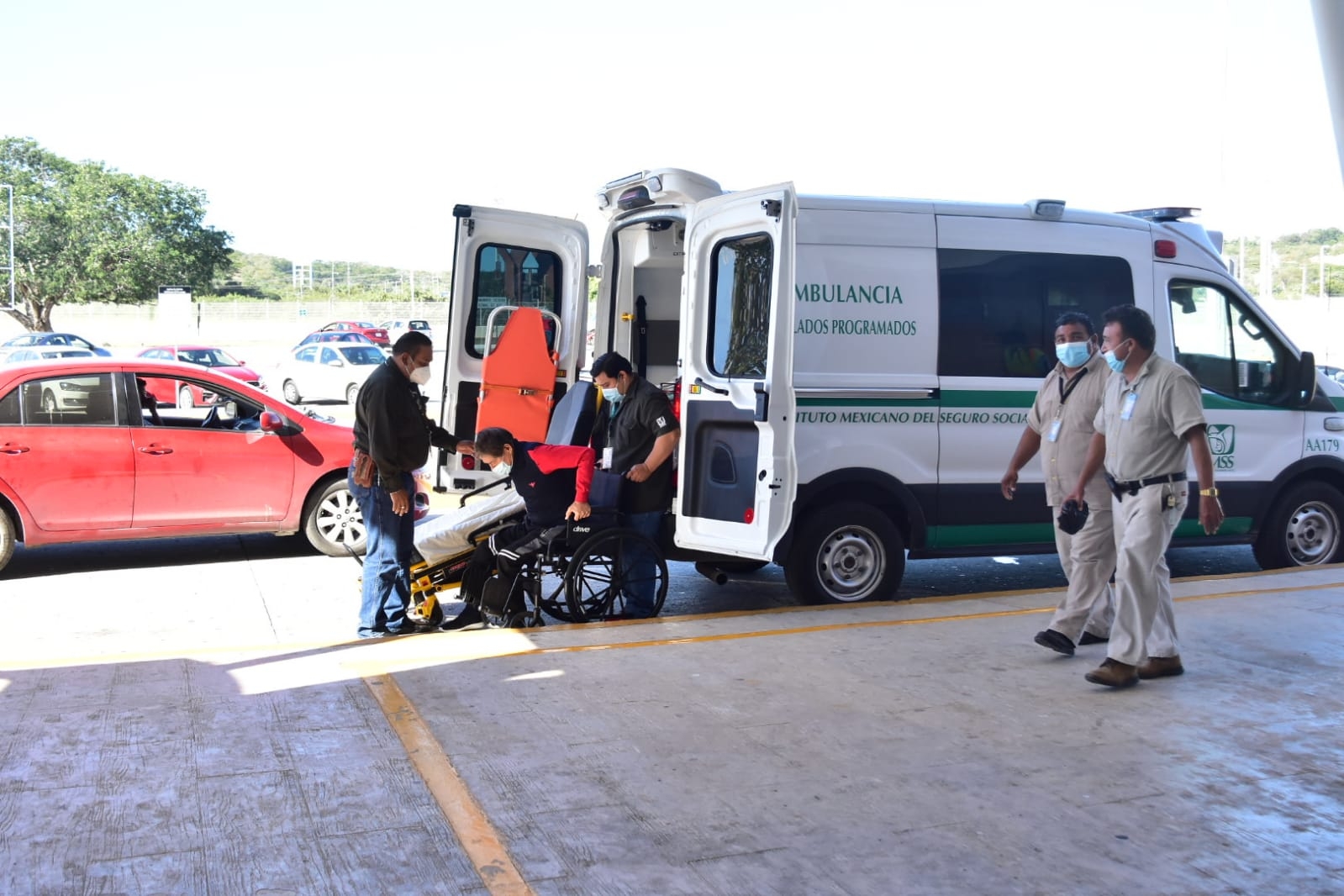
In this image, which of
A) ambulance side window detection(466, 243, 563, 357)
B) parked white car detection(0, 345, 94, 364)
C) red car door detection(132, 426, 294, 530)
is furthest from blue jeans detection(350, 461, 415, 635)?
parked white car detection(0, 345, 94, 364)

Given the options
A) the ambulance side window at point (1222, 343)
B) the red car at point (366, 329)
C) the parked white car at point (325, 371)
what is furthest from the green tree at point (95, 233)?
the ambulance side window at point (1222, 343)

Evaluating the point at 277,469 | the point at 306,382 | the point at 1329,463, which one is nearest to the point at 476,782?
the point at 277,469

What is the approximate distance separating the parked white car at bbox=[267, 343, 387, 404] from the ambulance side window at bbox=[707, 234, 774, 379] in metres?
21.4

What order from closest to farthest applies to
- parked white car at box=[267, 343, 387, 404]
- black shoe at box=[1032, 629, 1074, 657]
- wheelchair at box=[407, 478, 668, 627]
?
black shoe at box=[1032, 629, 1074, 657] < wheelchair at box=[407, 478, 668, 627] < parked white car at box=[267, 343, 387, 404]

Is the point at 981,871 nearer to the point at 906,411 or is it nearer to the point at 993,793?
the point at 993,793

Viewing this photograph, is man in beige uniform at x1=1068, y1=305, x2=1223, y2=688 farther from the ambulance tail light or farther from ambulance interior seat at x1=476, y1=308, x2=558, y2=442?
ambulance interior seat at x1=476, y1=308, x2=558, y2=442

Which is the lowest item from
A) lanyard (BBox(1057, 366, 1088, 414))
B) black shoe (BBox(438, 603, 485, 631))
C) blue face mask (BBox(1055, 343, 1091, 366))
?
black shoe (BBox(438, 603, 485, 631))

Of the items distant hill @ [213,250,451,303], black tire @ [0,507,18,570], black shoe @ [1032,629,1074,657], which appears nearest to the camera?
black shoe @ [1032,629,1074,657]

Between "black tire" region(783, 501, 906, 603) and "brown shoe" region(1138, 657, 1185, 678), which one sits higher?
"black tire" region(783, 501, 906, 603)

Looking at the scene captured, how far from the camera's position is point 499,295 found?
9.02 meters

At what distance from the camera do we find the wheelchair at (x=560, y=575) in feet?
23.0

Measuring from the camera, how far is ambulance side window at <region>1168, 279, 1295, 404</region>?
8375 mm

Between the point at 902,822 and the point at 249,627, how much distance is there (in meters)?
4.70

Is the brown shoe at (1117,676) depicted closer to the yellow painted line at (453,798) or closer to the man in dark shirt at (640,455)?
the man in dark shirt at (640,455)
